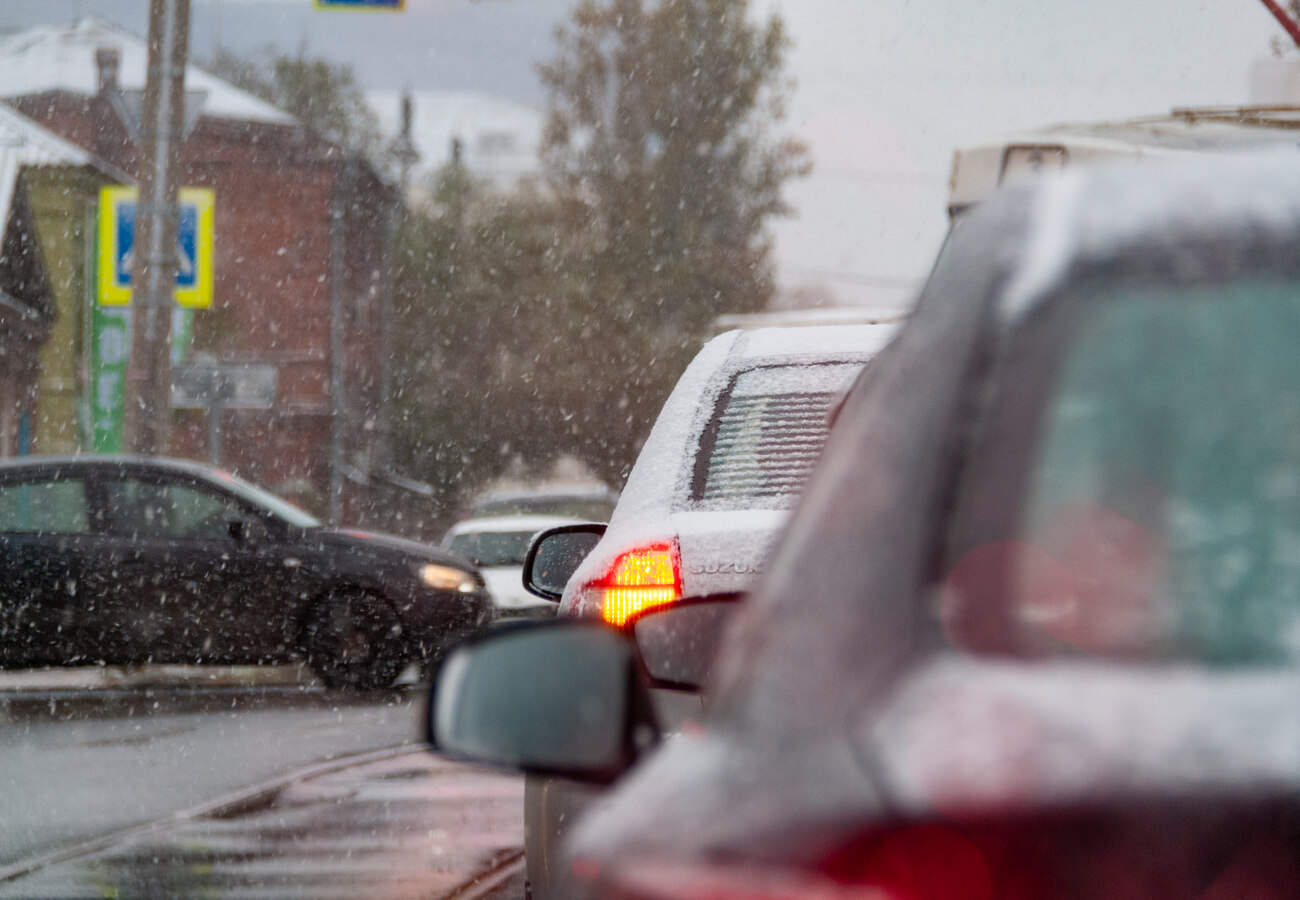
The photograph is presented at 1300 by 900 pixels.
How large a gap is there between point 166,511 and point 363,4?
4.11 meters

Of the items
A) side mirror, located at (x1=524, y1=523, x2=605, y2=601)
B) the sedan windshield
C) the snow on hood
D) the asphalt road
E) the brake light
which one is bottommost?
the asphalt road

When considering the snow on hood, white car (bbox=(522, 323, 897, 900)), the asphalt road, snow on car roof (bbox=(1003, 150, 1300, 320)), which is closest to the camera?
the snow on hood

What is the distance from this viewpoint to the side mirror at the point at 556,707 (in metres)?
1.93

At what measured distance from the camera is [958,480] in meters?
1.38

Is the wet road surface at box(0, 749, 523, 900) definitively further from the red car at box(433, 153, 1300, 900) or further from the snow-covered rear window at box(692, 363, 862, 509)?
the red car at box(433, 153, 1300, 900)

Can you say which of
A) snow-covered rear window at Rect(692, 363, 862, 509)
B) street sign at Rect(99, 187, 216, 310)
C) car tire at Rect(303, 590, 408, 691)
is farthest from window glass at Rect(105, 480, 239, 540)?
snow-covered rear window at Rect(692, 363, 862, 509)

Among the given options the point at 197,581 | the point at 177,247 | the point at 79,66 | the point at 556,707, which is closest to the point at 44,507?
the point at 197,581

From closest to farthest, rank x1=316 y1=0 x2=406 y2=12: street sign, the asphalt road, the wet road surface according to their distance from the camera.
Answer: the wet road surface
the asphalt road
x1=316 y1=0 x2=406 y2=12: street sign

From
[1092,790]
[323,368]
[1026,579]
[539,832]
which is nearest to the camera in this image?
[1092,790]

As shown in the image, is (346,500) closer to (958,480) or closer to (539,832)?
(539,832)

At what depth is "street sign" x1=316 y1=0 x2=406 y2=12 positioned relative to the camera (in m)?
14.4

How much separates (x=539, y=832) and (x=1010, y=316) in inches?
120

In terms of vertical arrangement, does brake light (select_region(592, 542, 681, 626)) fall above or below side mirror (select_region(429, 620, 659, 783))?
below

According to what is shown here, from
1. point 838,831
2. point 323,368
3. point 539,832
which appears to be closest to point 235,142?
point 323,368
